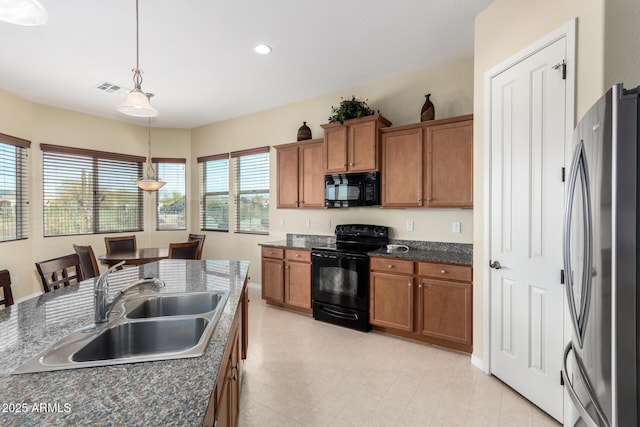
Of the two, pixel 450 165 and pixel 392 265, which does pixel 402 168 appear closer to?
pixel 450 165

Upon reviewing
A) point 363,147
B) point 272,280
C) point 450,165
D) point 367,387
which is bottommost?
point 367,387

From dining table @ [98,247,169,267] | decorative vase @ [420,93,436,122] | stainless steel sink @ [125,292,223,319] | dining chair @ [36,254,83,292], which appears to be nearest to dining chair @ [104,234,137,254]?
dining table @ [98,247,169,267]

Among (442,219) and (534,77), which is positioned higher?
(534,77)

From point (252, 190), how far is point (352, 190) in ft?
7.01

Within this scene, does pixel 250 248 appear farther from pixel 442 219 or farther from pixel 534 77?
pixel 534 77

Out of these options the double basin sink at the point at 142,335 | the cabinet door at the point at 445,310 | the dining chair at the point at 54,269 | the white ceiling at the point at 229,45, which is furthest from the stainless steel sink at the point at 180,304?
the white ceiling at the point at 229,45

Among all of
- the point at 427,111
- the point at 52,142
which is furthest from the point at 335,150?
the point at 52,142

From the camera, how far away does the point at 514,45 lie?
2.25 meters

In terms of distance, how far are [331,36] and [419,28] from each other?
796 mm

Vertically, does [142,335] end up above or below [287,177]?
below

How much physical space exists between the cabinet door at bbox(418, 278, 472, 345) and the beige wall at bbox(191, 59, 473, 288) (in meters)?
0.67

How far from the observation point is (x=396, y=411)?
207cm

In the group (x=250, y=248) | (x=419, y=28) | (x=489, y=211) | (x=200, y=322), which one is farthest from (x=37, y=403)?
(x=250, y=248)

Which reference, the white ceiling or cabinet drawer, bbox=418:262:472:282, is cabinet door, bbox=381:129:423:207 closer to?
cabinet drawer, bbox=418:262:472:282
